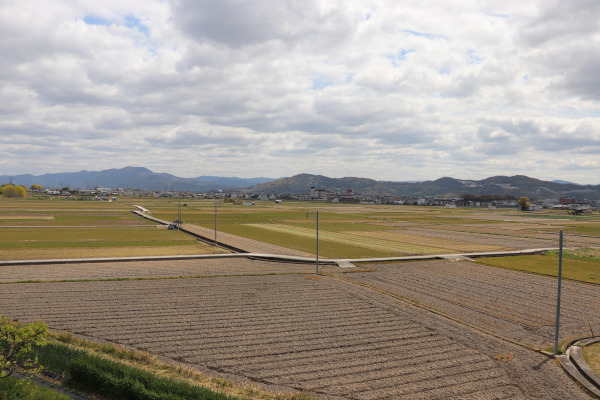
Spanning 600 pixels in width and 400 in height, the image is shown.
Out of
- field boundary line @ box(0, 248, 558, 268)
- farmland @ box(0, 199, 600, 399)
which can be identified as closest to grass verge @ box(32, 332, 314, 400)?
farmland @ box(0, 199, 600, 399)

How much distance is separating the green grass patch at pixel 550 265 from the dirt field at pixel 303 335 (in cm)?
1300

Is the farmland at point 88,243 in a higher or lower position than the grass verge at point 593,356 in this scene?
lower

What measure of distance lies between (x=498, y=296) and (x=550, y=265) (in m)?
19.4

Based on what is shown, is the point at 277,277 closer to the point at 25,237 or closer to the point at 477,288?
the point at 477,288

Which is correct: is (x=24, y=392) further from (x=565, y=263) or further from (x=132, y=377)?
(x=565, y=263)

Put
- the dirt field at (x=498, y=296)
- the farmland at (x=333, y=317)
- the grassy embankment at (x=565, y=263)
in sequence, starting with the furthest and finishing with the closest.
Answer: the grassy embankment at (x=565, y=263) < the dirt field at (x=498, y=296) < the farmland at (x=333, y=317)

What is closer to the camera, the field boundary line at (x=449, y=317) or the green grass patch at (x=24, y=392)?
the green grass patch at (x=24, y=392)

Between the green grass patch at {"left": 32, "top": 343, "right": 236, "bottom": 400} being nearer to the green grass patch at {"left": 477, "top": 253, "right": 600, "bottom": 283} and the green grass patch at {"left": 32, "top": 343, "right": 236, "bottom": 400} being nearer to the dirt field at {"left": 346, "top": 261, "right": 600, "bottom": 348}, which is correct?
the dirt field at {"left": 346, "top": 261, "right": 600, "bottom": 348}

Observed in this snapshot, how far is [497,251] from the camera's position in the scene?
5331cm

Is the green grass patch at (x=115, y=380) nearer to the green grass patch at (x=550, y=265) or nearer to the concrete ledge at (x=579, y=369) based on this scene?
the concrete ledge at (x=579, y=369)

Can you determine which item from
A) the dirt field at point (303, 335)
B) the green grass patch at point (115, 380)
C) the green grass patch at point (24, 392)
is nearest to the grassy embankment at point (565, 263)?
the dirt field at point (303, 335)

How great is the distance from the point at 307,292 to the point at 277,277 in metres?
6.00

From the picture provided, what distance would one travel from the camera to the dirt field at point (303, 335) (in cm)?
1519

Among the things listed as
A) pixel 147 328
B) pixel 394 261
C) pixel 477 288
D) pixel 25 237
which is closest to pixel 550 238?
pixel 394 261
